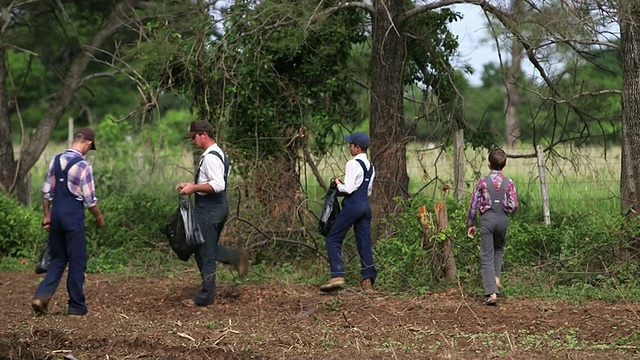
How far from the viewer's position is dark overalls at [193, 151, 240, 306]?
10922 mm

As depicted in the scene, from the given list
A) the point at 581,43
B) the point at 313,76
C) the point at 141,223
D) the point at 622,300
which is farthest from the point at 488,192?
the point at 141,223

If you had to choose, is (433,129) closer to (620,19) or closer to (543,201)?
(543,201)

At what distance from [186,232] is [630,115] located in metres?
5.39

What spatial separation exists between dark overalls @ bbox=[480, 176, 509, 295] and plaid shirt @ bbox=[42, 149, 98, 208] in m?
3.82

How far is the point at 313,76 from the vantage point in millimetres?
14859

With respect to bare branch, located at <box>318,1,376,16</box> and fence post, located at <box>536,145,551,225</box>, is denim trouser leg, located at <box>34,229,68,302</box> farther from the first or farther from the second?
fence post, located at <box>536,145,551,225</box>

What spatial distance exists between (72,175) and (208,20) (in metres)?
4.90

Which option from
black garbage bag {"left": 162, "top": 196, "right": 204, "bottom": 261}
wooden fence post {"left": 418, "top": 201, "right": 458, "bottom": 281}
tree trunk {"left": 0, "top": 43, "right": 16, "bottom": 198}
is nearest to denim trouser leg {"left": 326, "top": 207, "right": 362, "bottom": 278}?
wooden fence post {"left": 418, "top": 201, "right": 458, "bottom": 281}

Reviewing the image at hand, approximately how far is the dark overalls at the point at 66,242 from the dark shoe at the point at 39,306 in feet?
0.14

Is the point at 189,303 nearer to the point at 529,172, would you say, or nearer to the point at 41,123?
the point at 529,172

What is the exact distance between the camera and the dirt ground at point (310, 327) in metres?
8.34

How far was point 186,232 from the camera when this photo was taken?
10.8 meters

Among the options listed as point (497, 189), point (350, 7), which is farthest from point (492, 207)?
point (350, 7)

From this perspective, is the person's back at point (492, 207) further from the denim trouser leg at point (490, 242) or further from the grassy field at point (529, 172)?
the grassy field at point (529, 172)
